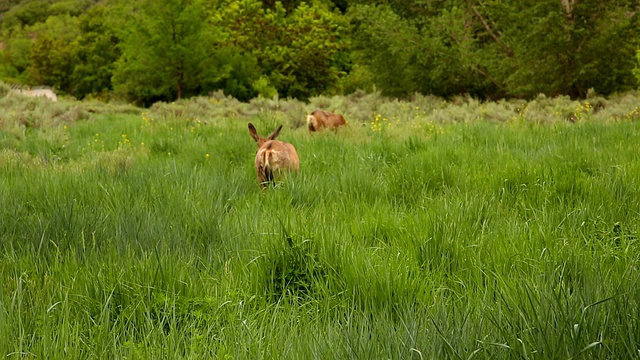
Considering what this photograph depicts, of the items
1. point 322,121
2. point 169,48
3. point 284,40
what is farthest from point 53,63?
point 322,121

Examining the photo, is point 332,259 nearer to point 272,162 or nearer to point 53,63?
point 272,162

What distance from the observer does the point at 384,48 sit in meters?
18.8

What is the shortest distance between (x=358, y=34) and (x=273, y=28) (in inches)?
271

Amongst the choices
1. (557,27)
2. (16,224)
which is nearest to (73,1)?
(557,27)

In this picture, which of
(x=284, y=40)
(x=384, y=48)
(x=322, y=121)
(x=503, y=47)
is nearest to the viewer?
(x=322, y=121)

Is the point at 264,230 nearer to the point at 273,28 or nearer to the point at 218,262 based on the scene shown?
the point at 218,262

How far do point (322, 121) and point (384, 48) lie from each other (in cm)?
970

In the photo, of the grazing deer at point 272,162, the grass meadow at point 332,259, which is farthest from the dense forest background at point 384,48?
the grazing deer at point 272,162

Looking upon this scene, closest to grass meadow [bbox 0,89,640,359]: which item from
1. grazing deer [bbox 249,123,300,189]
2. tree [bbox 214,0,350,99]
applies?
grazing deer [bbox 249,123,300,189]

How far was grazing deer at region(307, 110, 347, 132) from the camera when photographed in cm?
982

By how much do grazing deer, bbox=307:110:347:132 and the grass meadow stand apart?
12.2 ft

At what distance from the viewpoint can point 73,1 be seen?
9750cm

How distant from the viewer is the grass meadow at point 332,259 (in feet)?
5.80

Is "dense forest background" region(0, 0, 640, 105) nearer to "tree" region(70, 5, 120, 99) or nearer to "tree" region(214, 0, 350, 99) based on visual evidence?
"tree" region(214, 0, 350, 99)
